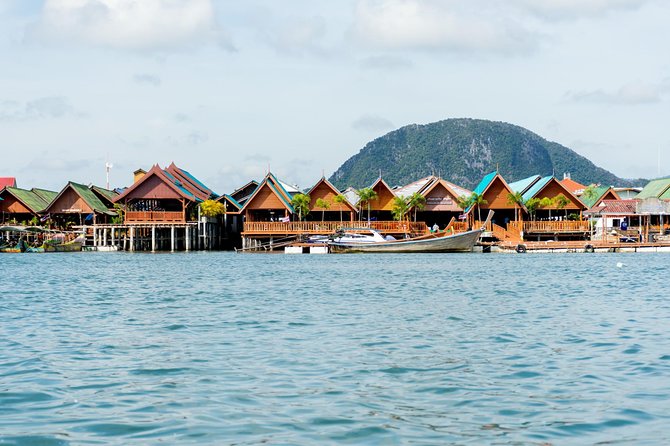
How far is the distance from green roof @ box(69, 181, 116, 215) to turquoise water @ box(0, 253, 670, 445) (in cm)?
4481

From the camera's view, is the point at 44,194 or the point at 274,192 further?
the point at 44,194

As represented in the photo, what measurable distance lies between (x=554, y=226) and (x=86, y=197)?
38.9 metres

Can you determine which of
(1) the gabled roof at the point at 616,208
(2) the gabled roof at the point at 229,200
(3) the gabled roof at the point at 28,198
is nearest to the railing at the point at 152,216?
(2) the gabled roof at the point at 229,200

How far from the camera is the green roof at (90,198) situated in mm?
63900

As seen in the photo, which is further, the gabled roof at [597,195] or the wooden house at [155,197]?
the gabled roof at [597,195]

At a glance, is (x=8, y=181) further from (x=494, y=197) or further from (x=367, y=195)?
(x=494, y=197)

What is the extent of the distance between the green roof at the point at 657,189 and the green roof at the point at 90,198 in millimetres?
47364

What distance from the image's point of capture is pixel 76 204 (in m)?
64.4

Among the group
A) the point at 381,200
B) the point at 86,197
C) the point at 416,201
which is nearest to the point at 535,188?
the point at 416,201

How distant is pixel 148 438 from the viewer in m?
7.01

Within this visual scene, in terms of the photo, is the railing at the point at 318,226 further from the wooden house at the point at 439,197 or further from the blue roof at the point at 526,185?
the blue roof at the point at 526,185

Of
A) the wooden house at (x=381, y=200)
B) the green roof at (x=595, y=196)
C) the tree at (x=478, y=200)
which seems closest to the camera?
the tree at (x=478, y=200)

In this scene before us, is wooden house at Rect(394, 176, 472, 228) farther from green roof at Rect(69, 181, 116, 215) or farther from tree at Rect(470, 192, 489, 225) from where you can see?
green roof at Rect(69, 181, 116, 215)

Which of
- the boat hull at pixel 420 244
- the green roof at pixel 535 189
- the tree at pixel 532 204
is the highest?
the green roof at pixel 535 189
